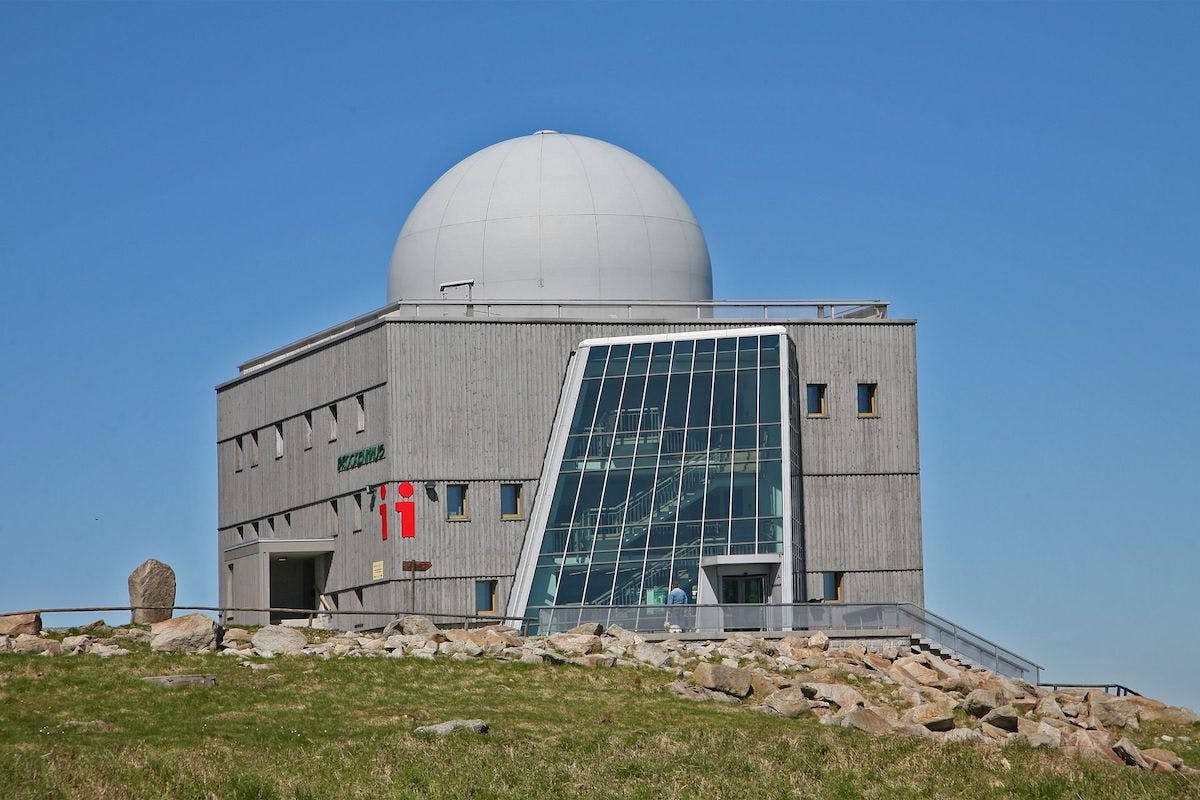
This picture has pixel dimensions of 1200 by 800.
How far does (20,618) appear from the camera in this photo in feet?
130

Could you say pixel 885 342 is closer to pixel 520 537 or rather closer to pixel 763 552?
pixel 763 552

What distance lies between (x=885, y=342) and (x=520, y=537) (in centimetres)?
1268

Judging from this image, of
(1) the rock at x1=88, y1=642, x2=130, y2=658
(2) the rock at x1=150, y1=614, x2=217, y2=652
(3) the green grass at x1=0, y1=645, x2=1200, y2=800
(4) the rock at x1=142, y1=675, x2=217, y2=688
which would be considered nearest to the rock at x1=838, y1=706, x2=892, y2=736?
(3) the green grass at x1=0, y1=645, x2=1200, y2=800

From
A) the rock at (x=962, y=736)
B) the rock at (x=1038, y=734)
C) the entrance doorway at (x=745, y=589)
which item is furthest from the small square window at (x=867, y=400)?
the rock at (x=962, y=736)

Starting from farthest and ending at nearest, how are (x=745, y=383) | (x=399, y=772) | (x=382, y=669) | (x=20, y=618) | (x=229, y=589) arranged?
1. (x=229, y=589)
2. (x=745, y=383)
3. (x=20, y=618)
4. (x=382, y=669)
5. (x=399, y=772)

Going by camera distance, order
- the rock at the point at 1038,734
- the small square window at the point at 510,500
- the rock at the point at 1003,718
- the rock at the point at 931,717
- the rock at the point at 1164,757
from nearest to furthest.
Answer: the rock at the point at 1164,757 → the rock at the point at 1038,734 → the rock at the point at 931,717 → the rock at the point at 1003,718 → the small square window at the point at 510,500

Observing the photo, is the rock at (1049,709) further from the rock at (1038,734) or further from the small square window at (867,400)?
the small square window at (867,400)

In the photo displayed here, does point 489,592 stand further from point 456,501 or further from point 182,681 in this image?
point 182,681

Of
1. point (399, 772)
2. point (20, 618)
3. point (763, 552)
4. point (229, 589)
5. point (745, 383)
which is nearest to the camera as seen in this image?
point (399, 772)

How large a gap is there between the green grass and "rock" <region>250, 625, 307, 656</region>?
3.68 feet

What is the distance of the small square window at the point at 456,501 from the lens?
5309 centimetres

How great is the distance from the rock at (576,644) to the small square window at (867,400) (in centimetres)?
1688

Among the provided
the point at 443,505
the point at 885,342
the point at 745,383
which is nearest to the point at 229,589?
the point at 443,505

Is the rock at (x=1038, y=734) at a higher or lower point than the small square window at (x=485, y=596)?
lower
